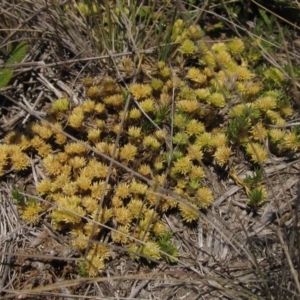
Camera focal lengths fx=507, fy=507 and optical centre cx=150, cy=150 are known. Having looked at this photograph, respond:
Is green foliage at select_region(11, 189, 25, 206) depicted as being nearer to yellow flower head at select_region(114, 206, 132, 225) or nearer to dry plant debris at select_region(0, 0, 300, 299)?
dry plant debris at select_region(0, 0, 300, 299)

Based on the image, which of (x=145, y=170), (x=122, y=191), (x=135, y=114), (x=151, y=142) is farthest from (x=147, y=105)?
(x=122, y=191)

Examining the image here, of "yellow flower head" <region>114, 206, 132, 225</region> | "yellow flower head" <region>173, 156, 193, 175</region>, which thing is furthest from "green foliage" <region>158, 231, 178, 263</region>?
"yellow flower head" <region>173, 156, 193, 175</region>

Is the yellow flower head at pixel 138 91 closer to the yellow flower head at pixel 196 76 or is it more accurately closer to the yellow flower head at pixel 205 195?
the yellow flower head at pixel 196 76

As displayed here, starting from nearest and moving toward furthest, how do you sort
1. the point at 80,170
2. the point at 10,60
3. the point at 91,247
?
the point at 91,247
the point at 80,170
the point at 10,60

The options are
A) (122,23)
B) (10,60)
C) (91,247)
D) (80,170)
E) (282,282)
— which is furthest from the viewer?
(122,23)

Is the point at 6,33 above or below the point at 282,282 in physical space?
above

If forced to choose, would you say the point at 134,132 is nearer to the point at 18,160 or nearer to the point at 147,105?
the point at 147,105

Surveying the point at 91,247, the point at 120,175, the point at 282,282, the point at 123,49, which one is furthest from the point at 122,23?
the point at 282,282

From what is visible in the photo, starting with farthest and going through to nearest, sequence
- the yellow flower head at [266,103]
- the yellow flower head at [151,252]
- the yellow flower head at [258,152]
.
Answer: the yellow flower head at [266,103] → the yellow flower head at [258,152] → the yellow flower head at [151,252]

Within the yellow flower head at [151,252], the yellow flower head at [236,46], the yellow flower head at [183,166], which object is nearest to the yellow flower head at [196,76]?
the yellow flower head at [236,46]

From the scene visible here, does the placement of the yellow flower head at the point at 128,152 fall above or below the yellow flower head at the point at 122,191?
above

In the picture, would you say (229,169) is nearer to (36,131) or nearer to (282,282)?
(282,282)
